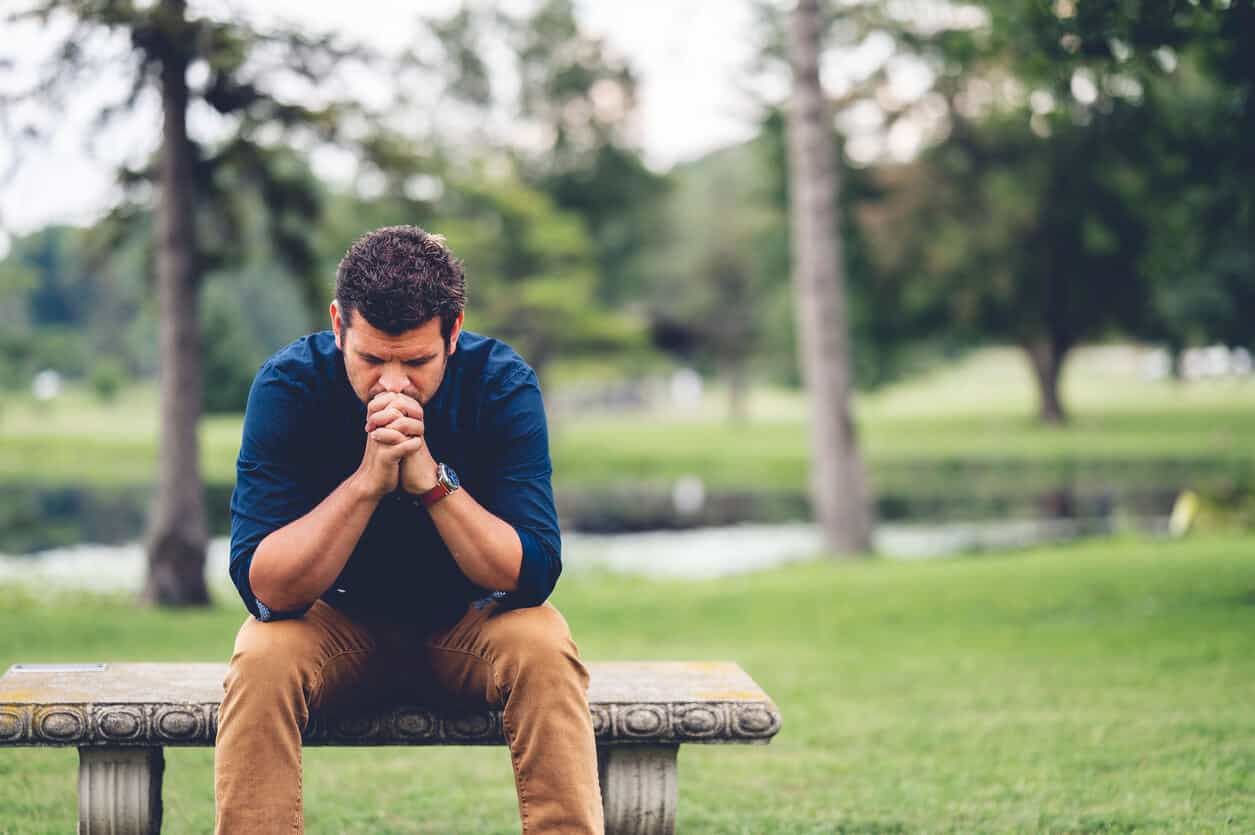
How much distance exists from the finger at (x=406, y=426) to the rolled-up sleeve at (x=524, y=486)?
27 centimetres

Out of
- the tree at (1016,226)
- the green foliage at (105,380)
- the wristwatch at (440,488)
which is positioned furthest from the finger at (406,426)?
the tree at (1016,226)

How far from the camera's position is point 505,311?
33.3 m

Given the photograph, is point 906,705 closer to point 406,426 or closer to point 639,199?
point 406,426

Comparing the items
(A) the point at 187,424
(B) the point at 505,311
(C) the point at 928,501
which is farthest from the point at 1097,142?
(A) the point at 187,424

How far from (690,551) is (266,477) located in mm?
15354

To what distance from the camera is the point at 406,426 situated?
3.05m

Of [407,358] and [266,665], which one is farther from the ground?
[407,358]

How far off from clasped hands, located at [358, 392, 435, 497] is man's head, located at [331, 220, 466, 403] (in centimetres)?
8

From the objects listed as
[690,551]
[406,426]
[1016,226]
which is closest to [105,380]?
[690,551]

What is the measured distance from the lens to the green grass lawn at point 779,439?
31.3 metres

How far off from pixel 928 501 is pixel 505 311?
12889 millimetres

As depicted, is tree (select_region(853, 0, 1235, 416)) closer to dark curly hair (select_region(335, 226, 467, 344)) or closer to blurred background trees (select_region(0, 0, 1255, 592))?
blurred background trees (select_region(0, 0, 1255, 592))

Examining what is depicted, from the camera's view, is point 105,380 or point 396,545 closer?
point 396,545

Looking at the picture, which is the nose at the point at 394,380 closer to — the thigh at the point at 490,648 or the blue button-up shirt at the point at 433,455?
the blue button-up shirt at the point at 433,455
